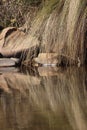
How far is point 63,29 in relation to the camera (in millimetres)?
8273

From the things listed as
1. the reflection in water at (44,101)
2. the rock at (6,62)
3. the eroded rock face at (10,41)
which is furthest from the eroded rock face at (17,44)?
the reflection in water at (44,101)

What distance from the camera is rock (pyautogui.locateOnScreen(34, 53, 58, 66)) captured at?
28.5ft

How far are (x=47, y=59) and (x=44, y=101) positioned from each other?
3.81 metres

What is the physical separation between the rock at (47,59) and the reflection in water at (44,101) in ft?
3.43

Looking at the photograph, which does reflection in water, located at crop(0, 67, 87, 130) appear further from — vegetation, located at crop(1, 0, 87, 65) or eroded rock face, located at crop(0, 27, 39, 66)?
eroded rock face, located at crop(0, 27, 39, 66)

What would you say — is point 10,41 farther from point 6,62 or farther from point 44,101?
point 44,101

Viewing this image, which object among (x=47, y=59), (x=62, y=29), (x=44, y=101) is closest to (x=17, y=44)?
(x=47, y=59)

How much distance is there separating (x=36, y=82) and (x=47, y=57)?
2277 millimetres

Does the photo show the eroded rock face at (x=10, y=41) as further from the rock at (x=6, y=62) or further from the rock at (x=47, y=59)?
the rock at (x=47, y=59)

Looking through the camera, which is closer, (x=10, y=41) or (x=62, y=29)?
(x=62, y=29)

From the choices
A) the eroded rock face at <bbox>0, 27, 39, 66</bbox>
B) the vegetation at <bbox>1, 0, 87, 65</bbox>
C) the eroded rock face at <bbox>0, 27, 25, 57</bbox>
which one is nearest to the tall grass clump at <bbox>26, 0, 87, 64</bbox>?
the vegetation at <bbox>1, 0, 87, 65</bbox>

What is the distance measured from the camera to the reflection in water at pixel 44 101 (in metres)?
4.05

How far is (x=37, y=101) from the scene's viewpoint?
16.7ft

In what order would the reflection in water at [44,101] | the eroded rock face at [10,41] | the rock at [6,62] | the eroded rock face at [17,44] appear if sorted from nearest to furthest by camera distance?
the reflection in water at [44,101] → the eroded rock face at [17,44] → the rock at [6,62] → the eroded rock face at [10,41]
